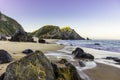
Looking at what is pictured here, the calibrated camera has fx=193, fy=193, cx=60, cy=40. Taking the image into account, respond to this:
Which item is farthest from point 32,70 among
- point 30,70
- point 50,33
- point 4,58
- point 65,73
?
point 50,33

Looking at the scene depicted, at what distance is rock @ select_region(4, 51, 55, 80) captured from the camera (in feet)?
22.1

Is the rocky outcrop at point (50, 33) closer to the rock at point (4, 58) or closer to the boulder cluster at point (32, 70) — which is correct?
the rock at point (4, 58)

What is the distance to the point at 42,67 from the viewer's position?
283 inches

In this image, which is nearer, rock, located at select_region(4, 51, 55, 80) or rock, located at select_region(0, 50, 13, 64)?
rock, located at select_region(4, 51, 55, 80)

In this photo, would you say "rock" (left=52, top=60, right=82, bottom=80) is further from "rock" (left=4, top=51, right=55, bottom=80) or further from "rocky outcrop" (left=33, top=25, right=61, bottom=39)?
"rocky outcrop" (left=33, top=25, right=61, bottom=39)

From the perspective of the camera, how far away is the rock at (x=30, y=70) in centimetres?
672

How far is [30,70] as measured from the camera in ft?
22.3

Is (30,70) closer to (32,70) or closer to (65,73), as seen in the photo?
(32,70)

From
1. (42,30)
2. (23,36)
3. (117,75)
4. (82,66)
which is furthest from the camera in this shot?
(42,30)

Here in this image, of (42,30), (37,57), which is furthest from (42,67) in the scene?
(42,30)

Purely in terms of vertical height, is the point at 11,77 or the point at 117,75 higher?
the point at 11,77

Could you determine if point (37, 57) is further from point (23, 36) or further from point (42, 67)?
point (23, 36)

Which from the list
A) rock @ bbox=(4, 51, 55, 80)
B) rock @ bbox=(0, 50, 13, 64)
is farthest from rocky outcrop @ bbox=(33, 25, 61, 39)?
rock @ bbox=(4, 51, 55, 80)

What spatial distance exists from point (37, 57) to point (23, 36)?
41909mm
